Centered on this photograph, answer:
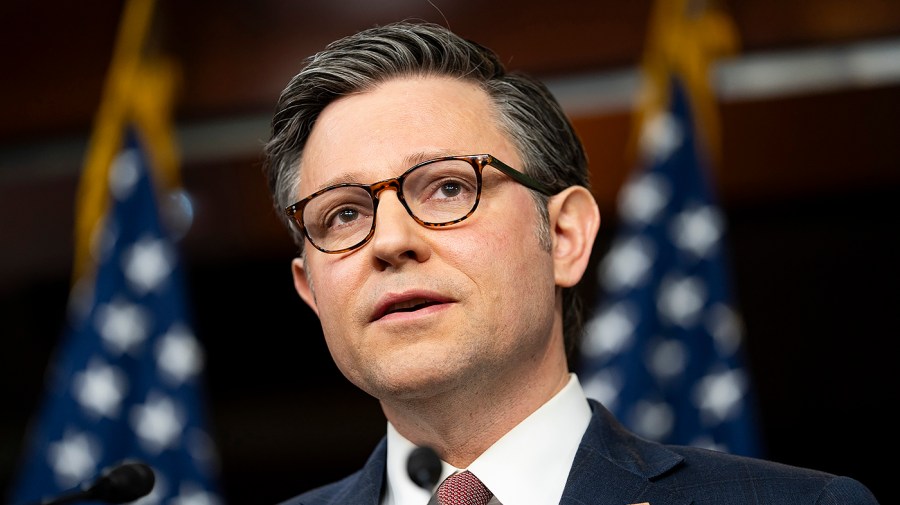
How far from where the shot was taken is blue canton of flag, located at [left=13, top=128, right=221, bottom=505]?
3389mm

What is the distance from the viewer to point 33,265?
5.13 m

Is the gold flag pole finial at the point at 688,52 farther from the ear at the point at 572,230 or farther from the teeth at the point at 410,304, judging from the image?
the teeth at the point at 410,304

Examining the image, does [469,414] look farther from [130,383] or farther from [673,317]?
[130,383]

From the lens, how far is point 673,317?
3422 millimetres

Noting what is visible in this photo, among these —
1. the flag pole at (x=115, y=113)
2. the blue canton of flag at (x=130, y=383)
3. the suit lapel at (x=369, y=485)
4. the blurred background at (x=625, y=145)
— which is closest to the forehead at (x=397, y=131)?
the suit lapel at (x=369, y=485)

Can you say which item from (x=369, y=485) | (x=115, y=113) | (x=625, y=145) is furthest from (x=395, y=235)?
(x=625, y=145)

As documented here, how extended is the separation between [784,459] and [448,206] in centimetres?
366

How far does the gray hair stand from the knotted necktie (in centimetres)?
38

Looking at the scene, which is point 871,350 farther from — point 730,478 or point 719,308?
point 730,478

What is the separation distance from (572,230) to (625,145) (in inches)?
109

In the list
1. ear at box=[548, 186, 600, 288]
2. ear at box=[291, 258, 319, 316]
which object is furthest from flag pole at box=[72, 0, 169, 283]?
ear at box=[548, 186, 600, 288]

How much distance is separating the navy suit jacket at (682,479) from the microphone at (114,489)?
382mm

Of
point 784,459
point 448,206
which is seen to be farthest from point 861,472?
point 448,206

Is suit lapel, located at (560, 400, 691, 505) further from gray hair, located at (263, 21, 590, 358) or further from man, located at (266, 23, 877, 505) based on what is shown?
gray hair, located at (263, 21, 590, 358)
